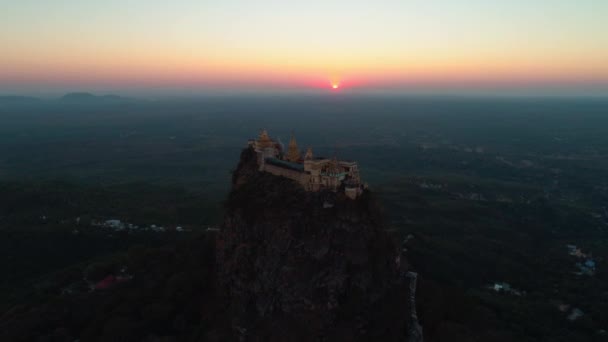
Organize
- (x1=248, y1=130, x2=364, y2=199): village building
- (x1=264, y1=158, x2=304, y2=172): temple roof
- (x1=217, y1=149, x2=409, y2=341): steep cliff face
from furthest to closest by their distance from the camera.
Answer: (x1=264, y1=158, x2=304, y2=172): temple roof, (x1=248, y1=130, x2=364, y2=199): village building, (x1=217, y1=149, x2=409, y2=341): steep cliff face

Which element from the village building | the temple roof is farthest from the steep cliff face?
the temple roof

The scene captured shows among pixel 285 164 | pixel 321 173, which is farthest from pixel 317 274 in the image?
pixel 285 164

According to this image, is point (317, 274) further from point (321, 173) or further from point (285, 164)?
point (285, 164)

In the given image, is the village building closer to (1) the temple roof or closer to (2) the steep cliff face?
(1) the temple roof

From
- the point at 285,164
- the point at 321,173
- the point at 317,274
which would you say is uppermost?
the point at 285,164

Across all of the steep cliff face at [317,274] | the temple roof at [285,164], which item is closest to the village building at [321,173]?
the temple roof at [285,164]

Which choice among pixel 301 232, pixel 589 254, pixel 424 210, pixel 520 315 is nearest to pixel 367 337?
pixel 301 232

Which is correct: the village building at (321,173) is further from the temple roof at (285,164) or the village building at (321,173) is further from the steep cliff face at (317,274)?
the steep cliff face at (317,274)

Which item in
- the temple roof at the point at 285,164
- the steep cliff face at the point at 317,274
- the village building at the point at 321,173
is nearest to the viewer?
the steep cliff face at the point at 317,274
